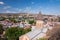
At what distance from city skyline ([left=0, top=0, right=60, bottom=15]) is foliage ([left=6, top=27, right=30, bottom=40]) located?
384 mm

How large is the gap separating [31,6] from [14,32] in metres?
0.65

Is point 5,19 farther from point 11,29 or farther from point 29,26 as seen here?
point 29,26

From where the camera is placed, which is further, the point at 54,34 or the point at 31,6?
the point at 31,6

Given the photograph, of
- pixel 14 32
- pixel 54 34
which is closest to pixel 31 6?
pixel 14 32

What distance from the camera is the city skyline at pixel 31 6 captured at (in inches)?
171

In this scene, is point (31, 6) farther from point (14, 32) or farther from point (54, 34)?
point (54, 34)

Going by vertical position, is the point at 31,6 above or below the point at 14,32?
above

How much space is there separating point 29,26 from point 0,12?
0.68m

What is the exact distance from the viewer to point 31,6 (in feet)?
14.5

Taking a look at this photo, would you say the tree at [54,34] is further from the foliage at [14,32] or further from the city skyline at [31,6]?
the foliage at [14,32]

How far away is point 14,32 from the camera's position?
4418 mm

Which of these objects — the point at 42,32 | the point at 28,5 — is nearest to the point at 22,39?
the point at 42,32

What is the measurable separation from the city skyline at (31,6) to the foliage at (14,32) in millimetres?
384

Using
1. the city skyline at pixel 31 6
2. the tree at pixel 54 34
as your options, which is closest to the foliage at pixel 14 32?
the city skyline at pixel 31 6
